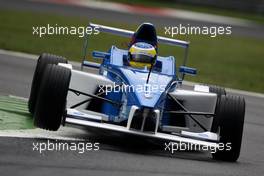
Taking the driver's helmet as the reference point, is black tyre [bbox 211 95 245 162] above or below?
below

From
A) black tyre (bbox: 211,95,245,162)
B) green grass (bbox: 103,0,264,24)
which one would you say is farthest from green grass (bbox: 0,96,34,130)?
green grass (bbox: 103,0,264,24)

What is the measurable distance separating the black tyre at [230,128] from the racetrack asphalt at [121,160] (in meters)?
0.12

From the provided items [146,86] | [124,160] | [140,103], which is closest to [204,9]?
[146,86]

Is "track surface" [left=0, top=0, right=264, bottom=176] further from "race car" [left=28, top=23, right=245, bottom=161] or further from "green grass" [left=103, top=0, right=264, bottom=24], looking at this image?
"green grass" [left=103, top=0, right=264, bottom=24]

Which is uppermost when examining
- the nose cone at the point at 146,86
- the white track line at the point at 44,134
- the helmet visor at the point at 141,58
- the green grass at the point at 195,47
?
the helmet visor at the point at 141,58

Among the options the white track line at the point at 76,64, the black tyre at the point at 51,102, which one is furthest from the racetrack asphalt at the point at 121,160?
the white track line at the point at 76,64

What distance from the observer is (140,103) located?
357 inches

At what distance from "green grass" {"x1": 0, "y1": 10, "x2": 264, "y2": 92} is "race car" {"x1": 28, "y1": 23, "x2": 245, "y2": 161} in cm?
551

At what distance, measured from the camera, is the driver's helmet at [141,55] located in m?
10.5

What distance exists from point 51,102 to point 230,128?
191cm

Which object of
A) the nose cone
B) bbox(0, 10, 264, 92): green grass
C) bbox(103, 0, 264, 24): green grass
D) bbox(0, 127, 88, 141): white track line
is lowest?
bbox(0, 127, 88, 141): white track line

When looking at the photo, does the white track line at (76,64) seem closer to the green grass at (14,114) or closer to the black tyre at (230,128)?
the green grass at (14,114)

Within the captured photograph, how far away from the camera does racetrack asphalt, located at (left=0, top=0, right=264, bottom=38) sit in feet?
96.4

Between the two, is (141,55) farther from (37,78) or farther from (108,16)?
(108,16)
